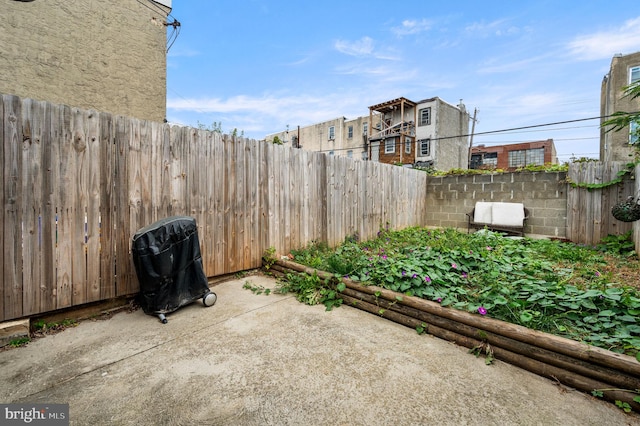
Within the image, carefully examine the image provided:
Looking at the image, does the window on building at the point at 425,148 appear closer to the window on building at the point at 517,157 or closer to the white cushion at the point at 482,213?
the window on building at the point at 517,157

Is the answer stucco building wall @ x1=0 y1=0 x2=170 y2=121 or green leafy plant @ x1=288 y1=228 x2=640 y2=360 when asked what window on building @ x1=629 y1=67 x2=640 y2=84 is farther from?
stucco building wall @ x1=0 y1=0 x2=170 y2=121

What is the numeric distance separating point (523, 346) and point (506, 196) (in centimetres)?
581

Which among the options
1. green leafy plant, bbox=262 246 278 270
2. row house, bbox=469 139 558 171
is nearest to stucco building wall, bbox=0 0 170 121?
green leafy plant, bbox=262 246 278 270

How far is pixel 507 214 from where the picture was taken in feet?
20.9

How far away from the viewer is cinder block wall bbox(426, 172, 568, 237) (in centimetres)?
602

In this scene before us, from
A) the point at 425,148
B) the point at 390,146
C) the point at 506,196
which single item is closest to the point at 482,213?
the point at 506,196

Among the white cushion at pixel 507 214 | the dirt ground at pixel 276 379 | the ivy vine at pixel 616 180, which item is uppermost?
the ivy vine at pixel 616 180

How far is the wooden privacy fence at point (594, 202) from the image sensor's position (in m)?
5.20

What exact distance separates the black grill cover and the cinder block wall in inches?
259

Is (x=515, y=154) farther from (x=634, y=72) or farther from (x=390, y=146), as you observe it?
(x=634, y=72)

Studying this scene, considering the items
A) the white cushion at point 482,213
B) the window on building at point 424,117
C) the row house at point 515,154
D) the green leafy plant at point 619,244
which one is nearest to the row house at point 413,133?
the window on building at point 424,117

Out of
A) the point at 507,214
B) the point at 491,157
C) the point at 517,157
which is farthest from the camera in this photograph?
the point at 491,157

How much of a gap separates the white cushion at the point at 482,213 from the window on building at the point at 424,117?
1706 cm

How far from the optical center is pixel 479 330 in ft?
6.98
